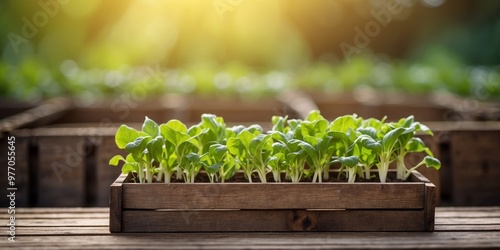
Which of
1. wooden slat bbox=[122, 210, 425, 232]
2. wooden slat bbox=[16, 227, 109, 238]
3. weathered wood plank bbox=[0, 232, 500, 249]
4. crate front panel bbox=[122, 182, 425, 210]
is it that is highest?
crate front panel bbox=[122, 182, 425, 210]

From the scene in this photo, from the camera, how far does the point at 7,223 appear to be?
2.05m

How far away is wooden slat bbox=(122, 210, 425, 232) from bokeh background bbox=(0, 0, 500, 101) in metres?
4.76

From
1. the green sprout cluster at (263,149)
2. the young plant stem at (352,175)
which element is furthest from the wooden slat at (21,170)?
the young plant stem at (352,175)

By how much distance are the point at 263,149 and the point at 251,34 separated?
7300 millimetres

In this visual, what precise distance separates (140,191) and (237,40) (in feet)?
24.8

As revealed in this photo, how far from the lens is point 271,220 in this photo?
1904 mm

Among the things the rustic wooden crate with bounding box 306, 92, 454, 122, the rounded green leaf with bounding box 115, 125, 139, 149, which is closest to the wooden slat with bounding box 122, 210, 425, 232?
the rounded green leaf with bounding box 115, 125, 139, 149

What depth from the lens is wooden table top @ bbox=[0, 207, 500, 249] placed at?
174cm

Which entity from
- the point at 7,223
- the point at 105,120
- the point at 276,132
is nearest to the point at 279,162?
the point at 276,132

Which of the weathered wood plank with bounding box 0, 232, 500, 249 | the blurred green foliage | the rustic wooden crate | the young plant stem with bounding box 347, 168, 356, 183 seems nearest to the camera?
the weathered wood plank with bounding box 0, 232, 500, 249

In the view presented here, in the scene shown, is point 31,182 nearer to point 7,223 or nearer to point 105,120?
point 7,223

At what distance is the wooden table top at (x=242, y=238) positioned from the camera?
1.74 metres

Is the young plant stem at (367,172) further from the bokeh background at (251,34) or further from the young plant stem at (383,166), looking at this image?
the bokeh background at (251,34)

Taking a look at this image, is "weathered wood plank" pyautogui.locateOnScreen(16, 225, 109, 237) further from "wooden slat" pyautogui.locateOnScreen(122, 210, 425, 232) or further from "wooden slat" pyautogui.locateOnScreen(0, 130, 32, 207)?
"wooden slat" pyautogui.locateOnScreen(0, 130, 32, 207)
